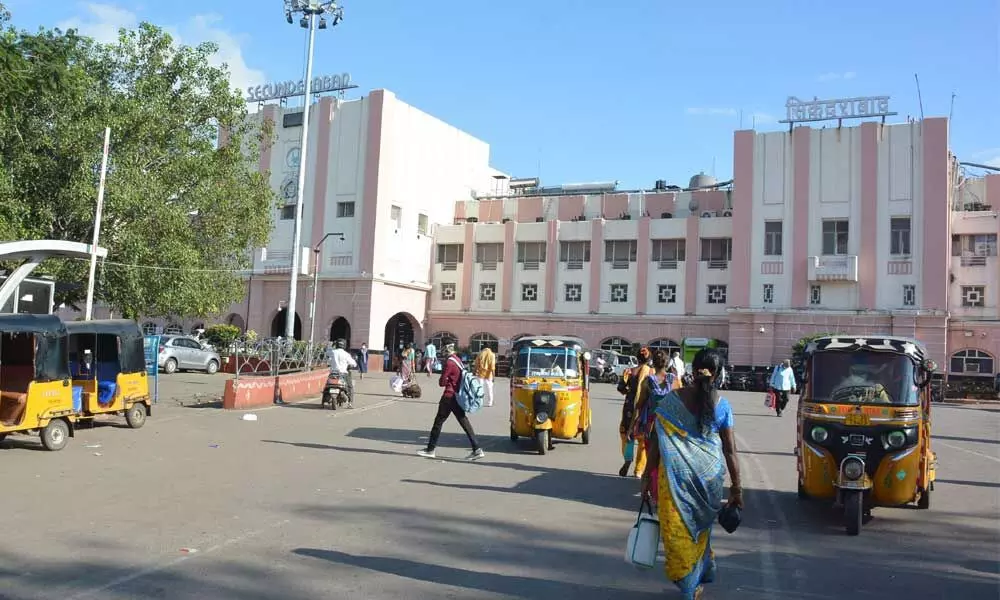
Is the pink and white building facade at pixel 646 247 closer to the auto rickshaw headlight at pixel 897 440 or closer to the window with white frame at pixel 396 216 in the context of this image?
the window with white frame at pixel 396 216

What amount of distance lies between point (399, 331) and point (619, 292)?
14.0 metres

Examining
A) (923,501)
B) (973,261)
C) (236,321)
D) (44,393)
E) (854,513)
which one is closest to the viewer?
(854,513)

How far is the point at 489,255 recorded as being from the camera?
51.3m

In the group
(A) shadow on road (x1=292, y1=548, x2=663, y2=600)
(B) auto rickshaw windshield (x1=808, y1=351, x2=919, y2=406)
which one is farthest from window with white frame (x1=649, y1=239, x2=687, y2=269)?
(A) shadow on road (x1=292, y1=548, x2=663, y2=600)

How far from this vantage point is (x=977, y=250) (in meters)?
42.6

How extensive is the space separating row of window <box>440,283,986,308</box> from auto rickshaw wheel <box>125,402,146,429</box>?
114 ft

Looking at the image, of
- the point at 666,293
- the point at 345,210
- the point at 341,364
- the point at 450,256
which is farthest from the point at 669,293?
the point at 341,364

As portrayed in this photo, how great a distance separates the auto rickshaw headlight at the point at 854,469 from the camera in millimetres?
8234

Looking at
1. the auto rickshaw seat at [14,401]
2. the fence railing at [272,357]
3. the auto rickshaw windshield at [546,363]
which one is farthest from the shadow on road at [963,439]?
the auto rickshaw seat at [14,401]

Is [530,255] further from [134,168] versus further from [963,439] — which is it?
[963,439]

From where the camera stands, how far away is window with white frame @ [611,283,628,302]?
4791 cm

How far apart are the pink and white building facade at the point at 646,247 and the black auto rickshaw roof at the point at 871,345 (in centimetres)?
3496

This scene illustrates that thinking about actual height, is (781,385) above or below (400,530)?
above

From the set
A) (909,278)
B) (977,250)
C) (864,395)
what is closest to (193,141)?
(864,395)
